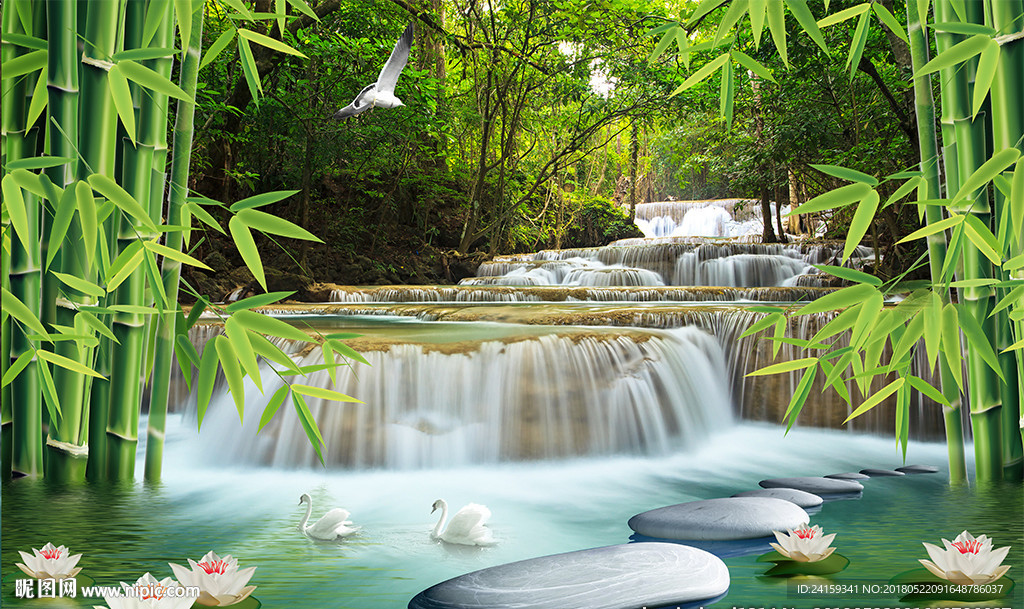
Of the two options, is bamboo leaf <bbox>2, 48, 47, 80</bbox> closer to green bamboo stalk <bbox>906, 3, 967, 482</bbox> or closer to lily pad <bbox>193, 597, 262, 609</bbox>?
lily pad <bbox>193, 597, 262, 609</bbox>

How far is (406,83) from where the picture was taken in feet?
16.5

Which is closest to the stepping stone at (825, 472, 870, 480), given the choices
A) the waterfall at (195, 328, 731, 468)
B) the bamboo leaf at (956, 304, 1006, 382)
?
the waterfall at (195, 328, 731, 468)

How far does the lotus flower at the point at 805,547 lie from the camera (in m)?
1.20

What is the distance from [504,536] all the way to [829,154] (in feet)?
13.2

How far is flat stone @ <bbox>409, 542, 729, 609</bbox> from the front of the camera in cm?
109

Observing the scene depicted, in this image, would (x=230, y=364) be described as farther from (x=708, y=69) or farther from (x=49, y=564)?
(x=708, y=69)

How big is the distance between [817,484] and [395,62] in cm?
208

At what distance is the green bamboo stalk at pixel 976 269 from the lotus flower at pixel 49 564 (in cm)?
182

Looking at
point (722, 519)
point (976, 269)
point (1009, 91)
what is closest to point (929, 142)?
point (1009, 91)

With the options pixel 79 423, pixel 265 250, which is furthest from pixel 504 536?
pixel 265 250

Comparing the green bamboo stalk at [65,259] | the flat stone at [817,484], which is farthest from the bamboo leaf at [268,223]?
the flat stone at [817,484]

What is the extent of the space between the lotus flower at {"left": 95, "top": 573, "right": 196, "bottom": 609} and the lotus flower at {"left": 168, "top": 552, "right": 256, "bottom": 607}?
24mm

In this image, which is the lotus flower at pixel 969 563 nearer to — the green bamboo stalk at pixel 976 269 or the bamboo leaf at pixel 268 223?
the green bamboo stalk at pixel 976 269

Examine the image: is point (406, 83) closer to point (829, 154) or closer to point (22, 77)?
point (829, 154)
